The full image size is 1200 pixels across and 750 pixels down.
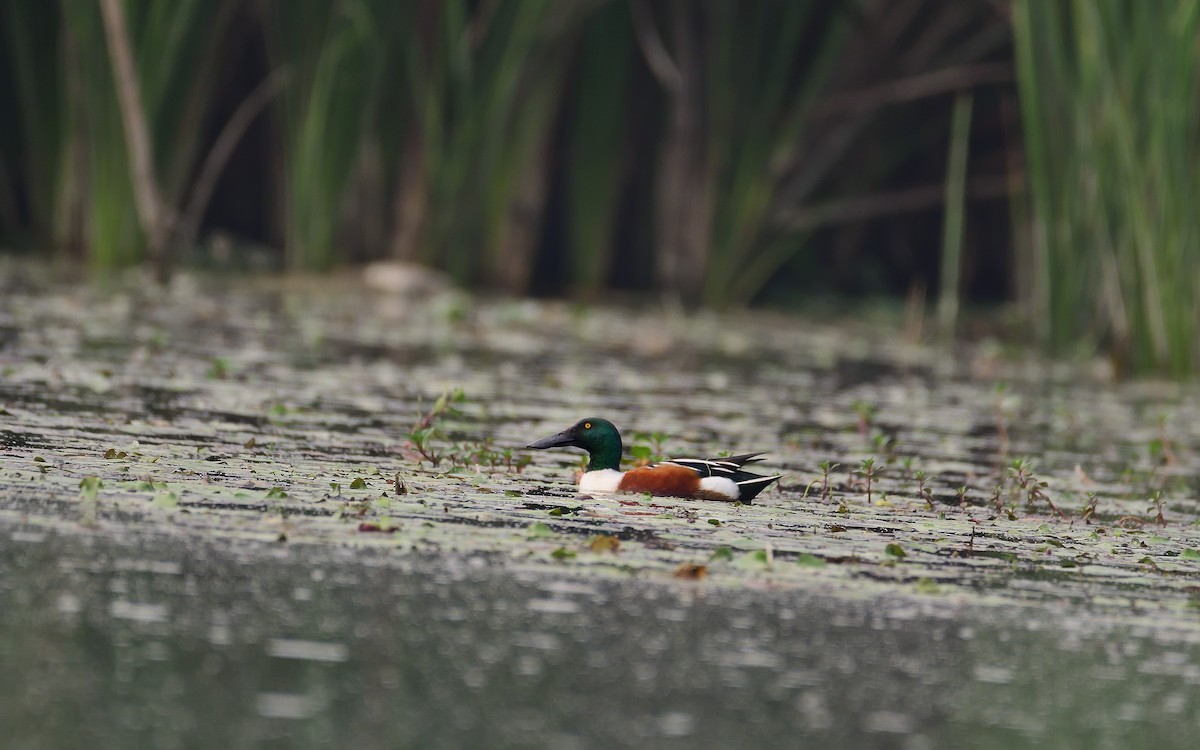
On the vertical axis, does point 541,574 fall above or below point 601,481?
below

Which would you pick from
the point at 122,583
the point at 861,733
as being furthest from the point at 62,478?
the point at 861,733

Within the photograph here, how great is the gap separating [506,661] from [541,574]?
76 cm

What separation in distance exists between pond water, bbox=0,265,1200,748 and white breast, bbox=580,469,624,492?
0.28 feet

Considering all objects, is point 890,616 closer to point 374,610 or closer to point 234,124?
point 374,610

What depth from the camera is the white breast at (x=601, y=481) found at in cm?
562

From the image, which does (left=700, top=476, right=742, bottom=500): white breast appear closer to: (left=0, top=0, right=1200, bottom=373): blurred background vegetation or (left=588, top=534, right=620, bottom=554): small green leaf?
(left=588, top=534, right=620, bottom=554): small green leaf

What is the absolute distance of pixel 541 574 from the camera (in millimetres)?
4207

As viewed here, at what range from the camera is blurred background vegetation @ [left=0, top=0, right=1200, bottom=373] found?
1098cm

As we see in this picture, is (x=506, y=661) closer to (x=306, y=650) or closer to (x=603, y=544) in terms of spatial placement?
(x=306, y=650)

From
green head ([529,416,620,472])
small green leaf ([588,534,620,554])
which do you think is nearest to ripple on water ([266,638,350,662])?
small green leaf ([588,534,620,554])

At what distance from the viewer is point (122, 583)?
151 inches

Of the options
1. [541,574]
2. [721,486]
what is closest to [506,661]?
[541,574]

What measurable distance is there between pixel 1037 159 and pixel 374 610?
786cm

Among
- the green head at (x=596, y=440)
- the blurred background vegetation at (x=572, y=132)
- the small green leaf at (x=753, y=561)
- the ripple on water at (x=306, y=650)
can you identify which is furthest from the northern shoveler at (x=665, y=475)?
the blurred background vegetation at (x=572, y=132)
